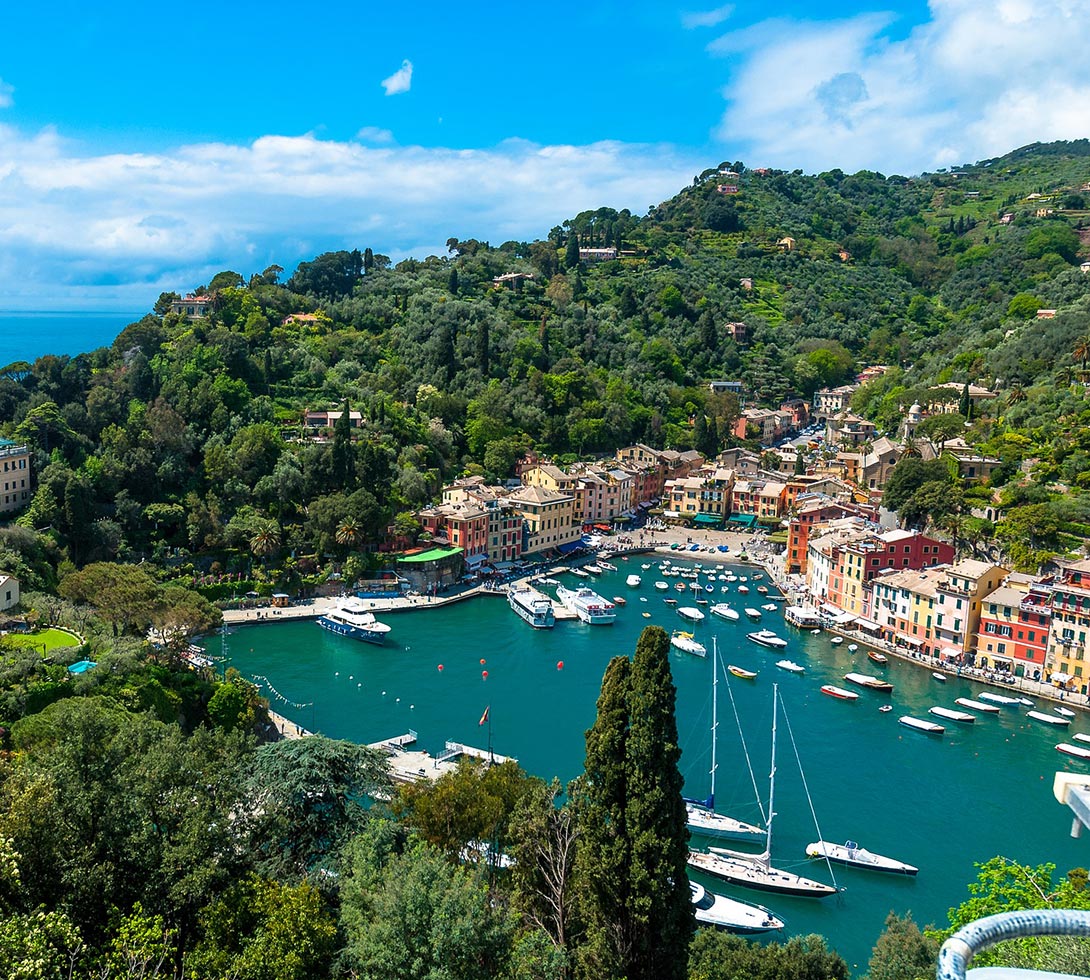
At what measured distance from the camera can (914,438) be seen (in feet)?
170

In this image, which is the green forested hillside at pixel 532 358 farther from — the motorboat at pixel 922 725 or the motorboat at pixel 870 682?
the motorboat at pixel 922 725

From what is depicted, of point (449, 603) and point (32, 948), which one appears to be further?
point (449, 603)

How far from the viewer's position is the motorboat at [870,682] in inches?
1147

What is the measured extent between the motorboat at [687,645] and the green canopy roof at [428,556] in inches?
450

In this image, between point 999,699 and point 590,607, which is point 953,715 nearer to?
point 999,699

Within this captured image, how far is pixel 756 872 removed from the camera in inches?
733

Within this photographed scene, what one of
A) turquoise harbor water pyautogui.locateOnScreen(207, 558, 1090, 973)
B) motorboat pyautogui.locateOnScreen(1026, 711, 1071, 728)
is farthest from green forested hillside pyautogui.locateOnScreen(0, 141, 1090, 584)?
motorboat pyautogui.locateOnScreen(1026, 711, 1071, 728)

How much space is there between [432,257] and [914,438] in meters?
49.1

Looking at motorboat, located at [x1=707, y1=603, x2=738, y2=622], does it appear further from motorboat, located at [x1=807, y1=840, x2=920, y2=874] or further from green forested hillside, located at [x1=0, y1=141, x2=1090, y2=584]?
motorboat, located at [x1=807, y1=840, x2=920, y2=874]

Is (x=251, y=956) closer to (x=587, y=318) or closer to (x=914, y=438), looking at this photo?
(x=914, y=438)

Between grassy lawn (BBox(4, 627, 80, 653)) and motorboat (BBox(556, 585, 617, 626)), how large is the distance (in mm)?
18972

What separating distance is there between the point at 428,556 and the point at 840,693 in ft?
61.1

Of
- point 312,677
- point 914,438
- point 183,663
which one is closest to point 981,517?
point 914,438

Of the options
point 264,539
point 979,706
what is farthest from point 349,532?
point 979,706
